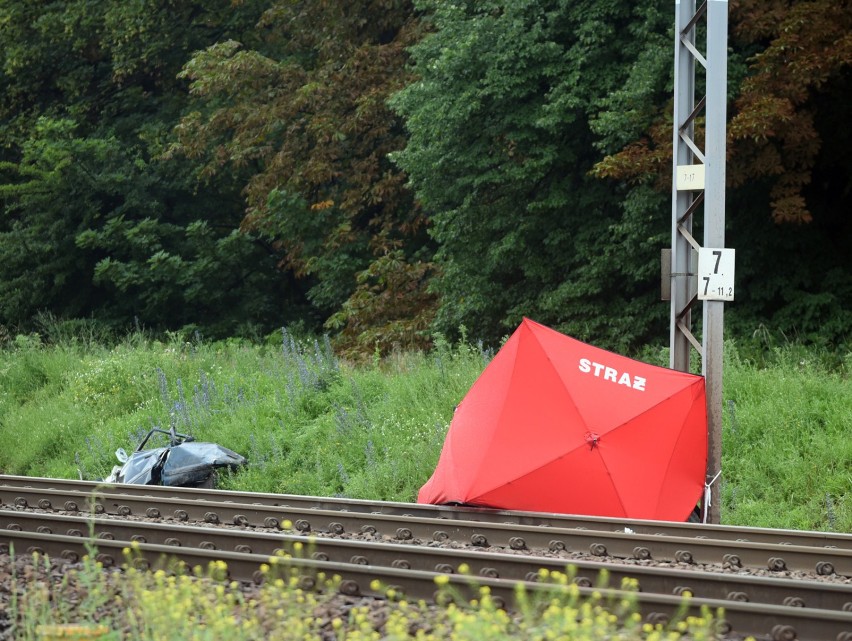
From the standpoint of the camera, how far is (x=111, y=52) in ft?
105

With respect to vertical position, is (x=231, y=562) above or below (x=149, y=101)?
below

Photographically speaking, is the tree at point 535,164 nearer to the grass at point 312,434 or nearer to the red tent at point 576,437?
the grass at point 312,434

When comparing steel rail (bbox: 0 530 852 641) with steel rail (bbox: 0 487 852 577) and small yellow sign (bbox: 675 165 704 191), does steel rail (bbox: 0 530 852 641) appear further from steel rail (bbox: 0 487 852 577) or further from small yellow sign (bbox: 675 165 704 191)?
small yellow sign (bbox: 675 165 704 191)

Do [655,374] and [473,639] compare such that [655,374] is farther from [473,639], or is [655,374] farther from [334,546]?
[473,639]

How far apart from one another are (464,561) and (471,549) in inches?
30.5

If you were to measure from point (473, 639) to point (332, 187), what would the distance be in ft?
76.6

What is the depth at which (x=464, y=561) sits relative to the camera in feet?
24.0

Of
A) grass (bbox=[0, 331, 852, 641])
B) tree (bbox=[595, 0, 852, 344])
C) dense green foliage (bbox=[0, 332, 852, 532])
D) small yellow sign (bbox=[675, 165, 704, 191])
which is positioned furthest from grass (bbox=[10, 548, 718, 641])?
tree (bbox=[595, 0, 852, 344])

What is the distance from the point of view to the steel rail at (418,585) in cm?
582

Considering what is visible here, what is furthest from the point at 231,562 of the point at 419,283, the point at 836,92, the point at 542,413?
the point at 419,283

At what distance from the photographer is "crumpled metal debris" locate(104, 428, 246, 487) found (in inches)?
452

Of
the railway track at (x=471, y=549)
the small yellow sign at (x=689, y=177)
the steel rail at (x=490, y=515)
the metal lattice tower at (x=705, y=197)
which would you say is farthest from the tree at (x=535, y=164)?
the railway track at (x=471, y=549)

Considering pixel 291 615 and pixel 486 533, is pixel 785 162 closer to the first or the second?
pixel 486 533

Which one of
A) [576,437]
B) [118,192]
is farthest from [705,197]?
[118,192]
